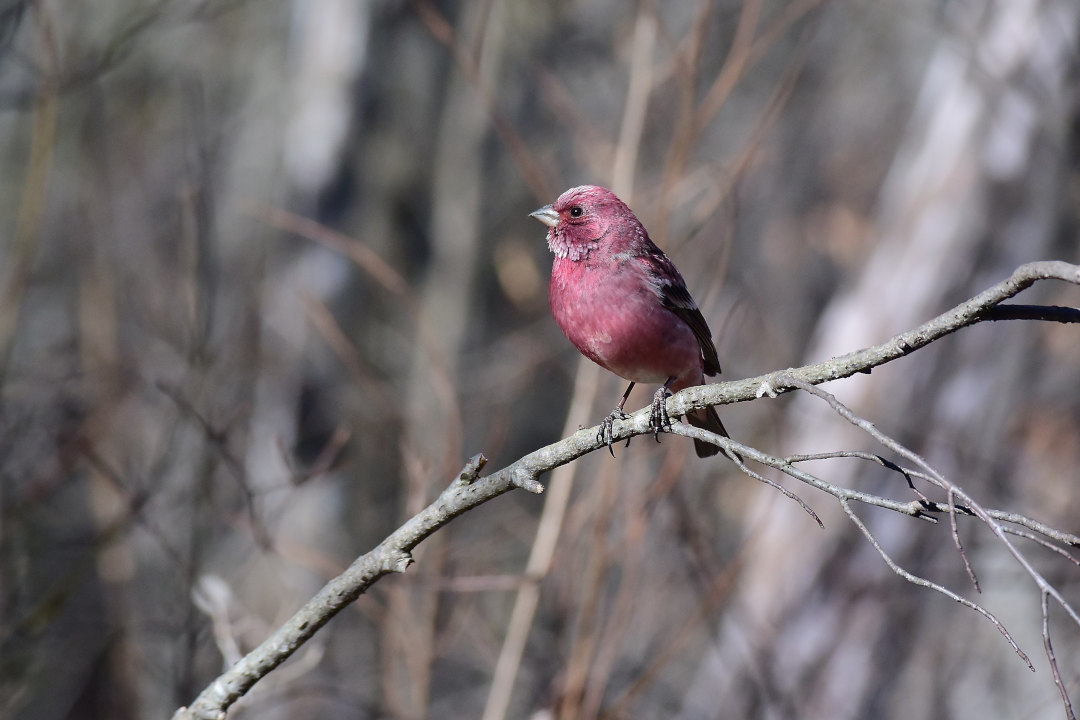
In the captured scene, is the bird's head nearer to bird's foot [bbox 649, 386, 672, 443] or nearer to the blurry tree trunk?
bird's foot [bbox 649, 386, 672, 443]

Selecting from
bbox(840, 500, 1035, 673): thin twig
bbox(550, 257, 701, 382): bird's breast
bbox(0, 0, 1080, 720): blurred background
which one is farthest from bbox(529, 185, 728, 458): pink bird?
bbox(840, 500, 1035, 673): thin twig

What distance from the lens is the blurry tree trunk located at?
5.67 metres

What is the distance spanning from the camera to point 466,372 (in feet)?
32.9

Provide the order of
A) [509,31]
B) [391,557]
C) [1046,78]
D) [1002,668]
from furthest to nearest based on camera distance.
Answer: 1. [509,31]
2. [1002,668]
3. [1046,78]
4. [391,557]

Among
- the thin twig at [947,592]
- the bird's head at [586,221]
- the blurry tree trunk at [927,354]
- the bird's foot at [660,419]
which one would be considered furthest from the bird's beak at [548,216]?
the blurry tree trunk at [927,354]

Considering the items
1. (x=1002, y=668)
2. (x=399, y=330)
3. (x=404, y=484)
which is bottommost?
(x=404, y=484)

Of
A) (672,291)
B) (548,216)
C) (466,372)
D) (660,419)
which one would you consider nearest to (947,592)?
(660,419)

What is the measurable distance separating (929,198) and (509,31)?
542cm

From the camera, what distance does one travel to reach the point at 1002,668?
22.7 feet

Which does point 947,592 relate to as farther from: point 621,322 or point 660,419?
point 621,322

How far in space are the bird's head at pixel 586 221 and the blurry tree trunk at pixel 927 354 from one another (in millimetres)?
2516

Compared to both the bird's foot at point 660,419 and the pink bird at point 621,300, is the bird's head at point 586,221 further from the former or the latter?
the bird's foot at point 660,419

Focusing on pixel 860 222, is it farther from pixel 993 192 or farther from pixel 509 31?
pixel 993 192

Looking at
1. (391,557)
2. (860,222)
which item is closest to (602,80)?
(860,222)
